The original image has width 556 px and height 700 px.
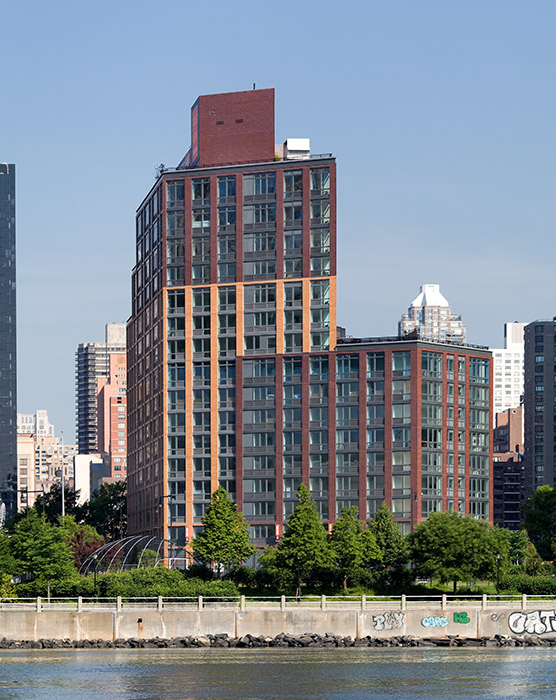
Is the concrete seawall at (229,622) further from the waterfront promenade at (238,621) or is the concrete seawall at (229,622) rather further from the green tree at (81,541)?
the green tree at (81,541)

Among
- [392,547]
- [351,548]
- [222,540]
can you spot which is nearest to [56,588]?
[222,540]

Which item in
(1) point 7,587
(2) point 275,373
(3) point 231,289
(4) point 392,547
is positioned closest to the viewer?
(1) point 7,587

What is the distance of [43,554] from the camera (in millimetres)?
128000

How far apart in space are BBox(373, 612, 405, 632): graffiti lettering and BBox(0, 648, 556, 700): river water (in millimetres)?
3667

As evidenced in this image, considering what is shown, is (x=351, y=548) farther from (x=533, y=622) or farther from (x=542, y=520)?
(x=542, y=520)

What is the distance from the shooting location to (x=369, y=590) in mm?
140125

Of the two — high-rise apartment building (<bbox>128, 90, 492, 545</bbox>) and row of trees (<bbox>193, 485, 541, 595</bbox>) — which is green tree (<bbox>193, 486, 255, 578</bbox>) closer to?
row of trees (<bbox>193, 485, 541, 595</bbox>)

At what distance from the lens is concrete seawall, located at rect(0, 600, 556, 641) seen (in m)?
109

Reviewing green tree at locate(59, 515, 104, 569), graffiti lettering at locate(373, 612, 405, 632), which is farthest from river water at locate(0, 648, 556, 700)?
green tree at locate(59, 515, 104, 569)

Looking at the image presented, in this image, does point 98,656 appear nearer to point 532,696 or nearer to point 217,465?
point 532,696

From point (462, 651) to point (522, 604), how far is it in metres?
9.56

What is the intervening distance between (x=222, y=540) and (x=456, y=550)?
24.3m

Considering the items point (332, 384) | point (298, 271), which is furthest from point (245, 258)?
point (332, 384)

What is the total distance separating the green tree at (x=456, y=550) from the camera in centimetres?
13675
